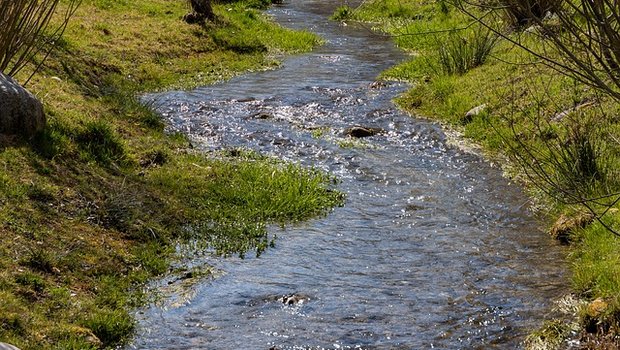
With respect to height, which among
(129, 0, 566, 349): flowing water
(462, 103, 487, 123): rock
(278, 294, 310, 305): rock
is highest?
(462, 103, 487, 123): rock

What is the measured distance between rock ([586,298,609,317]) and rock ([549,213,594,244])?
81.0 inches

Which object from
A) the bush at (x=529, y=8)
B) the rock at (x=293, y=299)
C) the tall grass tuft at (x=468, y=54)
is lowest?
the rock at (x=293, y=299)

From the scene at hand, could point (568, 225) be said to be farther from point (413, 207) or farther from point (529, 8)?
point (529, 8)

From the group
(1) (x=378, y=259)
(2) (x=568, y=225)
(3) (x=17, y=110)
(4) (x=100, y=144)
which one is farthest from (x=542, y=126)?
(3) (x=17, y=110)

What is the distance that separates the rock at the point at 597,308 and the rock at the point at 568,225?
206 centimetres

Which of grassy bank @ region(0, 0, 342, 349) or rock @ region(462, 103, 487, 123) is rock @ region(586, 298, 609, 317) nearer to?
grassy bank @ region(0, 0, 342, 349)

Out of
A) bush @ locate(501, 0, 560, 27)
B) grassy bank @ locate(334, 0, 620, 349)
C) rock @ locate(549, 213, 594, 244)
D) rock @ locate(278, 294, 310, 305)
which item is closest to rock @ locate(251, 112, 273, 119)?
grassy bank @ locate(334, 0, 620, 349)

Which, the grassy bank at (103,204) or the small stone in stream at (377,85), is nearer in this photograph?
the grassy bank at (103,204)

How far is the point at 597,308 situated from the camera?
7.57 meters

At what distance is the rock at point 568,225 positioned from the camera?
9688 mm

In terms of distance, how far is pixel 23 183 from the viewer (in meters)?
9.31

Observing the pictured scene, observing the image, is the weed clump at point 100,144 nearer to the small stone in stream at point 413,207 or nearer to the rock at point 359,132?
the small stone in stream at point 413,207

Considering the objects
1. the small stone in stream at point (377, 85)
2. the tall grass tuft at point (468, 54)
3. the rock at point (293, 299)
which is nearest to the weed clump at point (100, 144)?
the rock at point (293, 299)

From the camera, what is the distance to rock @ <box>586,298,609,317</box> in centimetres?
749
